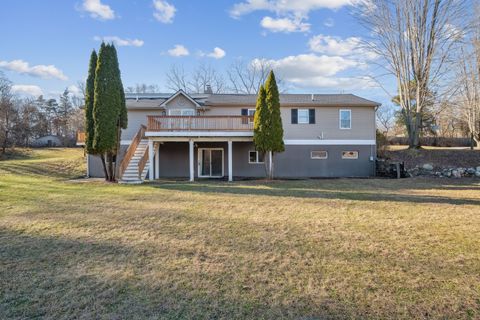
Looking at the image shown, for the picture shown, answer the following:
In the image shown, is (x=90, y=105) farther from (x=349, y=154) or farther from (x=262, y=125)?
(x=349, y=154)

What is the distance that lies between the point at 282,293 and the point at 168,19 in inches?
851

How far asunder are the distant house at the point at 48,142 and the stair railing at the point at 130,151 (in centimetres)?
3244

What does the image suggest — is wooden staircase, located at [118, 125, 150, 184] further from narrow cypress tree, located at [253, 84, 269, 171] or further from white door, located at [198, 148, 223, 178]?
narrow cypress tree, located at [253, 84, 269, 171]

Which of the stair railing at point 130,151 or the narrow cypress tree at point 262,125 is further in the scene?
the stair railing at point 130,151

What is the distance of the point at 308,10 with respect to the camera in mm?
19562

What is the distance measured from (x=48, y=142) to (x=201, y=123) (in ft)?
125

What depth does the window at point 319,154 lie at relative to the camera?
19.2 metres

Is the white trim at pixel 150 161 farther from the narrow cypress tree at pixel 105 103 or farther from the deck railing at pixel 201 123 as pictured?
the narrow cypress tree at pixel 105 103

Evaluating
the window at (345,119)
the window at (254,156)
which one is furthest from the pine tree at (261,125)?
the window at (345,119)

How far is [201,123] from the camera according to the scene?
16656 millimetres

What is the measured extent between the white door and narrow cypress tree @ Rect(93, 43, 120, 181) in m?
6.27

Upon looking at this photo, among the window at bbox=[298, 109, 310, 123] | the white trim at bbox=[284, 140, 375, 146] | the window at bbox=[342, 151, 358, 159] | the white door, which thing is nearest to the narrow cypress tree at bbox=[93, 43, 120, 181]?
the white door

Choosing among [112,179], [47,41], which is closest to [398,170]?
[112,179]

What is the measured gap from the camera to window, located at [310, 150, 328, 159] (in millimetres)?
19156
